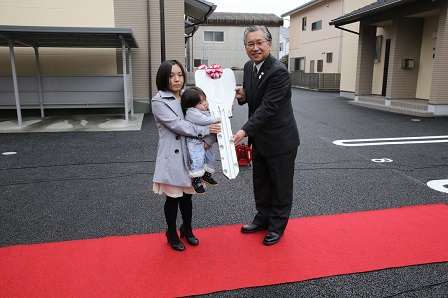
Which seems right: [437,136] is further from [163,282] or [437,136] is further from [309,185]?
[163,282]

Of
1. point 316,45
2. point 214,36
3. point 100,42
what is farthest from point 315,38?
point 100,42

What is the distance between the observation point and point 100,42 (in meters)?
9.10

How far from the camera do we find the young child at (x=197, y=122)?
8.49 feet

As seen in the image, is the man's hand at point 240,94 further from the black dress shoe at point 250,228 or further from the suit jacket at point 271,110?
the black dress shoe at point 250,228

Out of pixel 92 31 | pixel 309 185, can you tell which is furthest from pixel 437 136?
pixel 92 31

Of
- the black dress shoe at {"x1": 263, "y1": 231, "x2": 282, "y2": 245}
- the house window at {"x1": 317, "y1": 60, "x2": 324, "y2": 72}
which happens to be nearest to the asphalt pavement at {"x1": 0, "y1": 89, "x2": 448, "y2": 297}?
the black dress shoe at {"x1": 263, "y1": 231, "x2": 282, "y2": 245}

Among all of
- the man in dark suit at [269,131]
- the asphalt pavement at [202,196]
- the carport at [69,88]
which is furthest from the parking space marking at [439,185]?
the carport at [69,88]

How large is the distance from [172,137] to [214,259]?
961 mm

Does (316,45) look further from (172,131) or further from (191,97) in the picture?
(172,131)

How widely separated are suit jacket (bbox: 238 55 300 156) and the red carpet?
2.67 ft

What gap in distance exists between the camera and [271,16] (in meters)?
29.2

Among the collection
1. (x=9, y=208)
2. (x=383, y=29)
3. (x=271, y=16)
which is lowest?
(x=9, y=208)

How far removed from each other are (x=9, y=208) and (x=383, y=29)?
1404cm

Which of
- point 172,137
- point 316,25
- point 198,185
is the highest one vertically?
point 316,25
